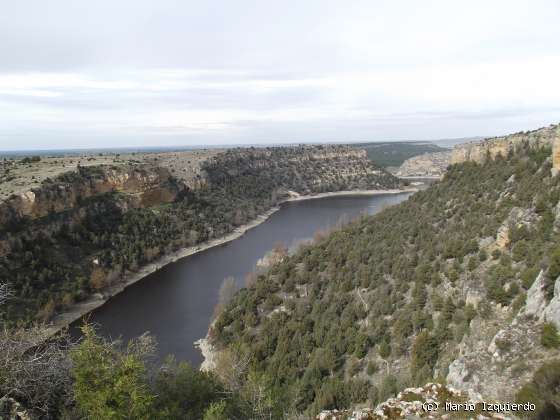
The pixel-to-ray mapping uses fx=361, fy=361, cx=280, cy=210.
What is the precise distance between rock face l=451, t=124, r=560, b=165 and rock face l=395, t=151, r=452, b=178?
10080 centimetres

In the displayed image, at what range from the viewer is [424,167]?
133 meters

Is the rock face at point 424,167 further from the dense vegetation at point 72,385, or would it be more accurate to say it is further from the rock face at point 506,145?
the dense vegetation at point 72,385

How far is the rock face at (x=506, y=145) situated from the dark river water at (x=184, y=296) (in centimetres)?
2265

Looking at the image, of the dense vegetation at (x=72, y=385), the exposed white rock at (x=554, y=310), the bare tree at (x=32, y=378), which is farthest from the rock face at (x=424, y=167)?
the bare tree at (x=32, y=378)

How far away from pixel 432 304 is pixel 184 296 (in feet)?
76.9

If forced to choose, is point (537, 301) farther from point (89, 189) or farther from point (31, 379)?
point (89, 189)

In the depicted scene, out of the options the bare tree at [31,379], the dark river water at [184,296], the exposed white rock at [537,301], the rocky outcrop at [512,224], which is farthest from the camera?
the dark river water at [184,296]

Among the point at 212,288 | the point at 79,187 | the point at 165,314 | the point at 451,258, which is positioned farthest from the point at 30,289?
the point at 451,258

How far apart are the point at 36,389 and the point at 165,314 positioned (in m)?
24.2

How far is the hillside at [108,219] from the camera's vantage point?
29906 mm

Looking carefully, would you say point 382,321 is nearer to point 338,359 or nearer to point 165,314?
point 338,359

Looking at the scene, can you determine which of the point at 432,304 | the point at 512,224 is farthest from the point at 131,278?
the point at 512,224

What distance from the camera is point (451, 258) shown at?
17719mm

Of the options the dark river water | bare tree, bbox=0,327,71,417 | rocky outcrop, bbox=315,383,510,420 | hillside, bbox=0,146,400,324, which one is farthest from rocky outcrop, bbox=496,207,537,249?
hillside, bbox=0,146,400,324
